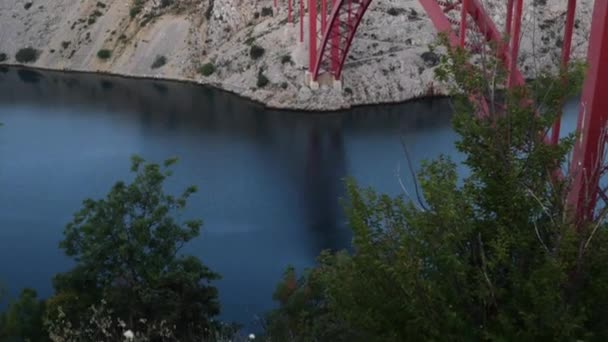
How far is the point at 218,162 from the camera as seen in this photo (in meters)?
25.9

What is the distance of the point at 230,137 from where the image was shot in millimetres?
29625

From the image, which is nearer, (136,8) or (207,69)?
(207,69)

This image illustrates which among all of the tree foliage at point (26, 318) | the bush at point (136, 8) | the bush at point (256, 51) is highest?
the bush at point (136, 8)

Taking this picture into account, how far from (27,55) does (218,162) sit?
1122 inches

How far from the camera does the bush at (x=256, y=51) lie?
37906 millimetres

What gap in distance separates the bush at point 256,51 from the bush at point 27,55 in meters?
19.2

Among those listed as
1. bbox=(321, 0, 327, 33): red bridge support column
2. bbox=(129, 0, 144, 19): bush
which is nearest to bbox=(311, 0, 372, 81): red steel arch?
bbox=(321, 0, 327, 33): red bridge support column

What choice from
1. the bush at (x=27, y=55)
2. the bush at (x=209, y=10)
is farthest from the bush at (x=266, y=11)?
the bush at (x=27, y=55)

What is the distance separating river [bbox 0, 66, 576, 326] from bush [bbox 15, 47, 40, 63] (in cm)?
690

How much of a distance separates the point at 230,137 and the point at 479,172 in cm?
2513

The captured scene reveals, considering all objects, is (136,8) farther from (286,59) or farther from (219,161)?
(219,161)

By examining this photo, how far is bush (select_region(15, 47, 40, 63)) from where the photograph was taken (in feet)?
154

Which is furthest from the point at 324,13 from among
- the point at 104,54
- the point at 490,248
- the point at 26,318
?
the point at 490,248

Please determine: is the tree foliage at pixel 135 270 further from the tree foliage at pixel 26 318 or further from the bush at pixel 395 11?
the bush at pixel 395 11
